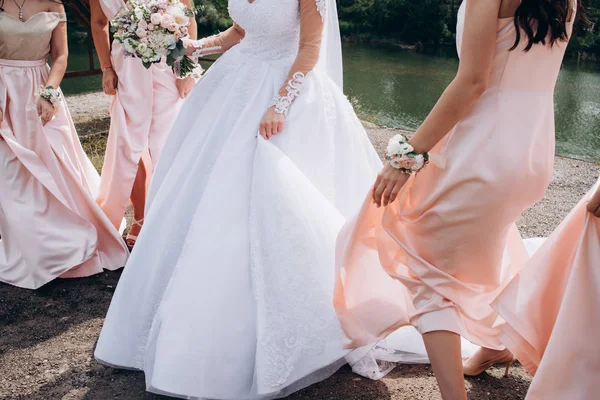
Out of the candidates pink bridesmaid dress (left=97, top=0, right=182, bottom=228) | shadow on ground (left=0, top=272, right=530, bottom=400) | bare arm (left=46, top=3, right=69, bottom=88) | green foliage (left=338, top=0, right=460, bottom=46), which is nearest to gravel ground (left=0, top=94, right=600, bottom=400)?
shadow on ground (left=0, top=272, right=530, bottom=400)

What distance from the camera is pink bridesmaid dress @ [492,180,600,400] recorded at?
204 centimetres

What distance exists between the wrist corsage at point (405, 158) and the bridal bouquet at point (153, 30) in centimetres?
163

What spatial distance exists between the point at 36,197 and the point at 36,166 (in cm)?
21

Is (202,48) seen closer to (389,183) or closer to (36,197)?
(36,197)

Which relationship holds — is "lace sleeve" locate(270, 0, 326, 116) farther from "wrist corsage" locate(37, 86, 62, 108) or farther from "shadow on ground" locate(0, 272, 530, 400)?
"wrist corsage" locate(37, 86, 62, 108)

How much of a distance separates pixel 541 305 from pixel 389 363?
0.90 metres

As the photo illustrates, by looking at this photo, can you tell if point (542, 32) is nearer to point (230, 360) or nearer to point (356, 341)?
point (356, 341)

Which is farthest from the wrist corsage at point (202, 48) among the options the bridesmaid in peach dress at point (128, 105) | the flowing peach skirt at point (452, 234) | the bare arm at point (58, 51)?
the flowing peach skirt at point (452, 234)

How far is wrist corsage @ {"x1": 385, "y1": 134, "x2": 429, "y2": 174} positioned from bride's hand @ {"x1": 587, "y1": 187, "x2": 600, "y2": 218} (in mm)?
567

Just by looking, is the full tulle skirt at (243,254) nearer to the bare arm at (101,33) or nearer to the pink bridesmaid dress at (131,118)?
the pink bridesmaid dress at (131,118)

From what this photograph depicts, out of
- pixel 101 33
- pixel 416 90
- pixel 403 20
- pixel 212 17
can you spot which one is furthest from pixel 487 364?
pixel 403 20

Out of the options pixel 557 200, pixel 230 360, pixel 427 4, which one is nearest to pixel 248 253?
pixel 230 360

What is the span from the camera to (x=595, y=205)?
6.53 ft

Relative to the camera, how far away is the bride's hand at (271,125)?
288 cm
